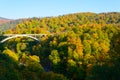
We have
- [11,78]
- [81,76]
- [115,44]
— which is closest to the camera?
[115,44]

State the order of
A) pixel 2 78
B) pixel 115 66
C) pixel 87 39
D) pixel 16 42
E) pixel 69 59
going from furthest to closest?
pixel 16 42 < pixel 87 39 < pixel 69 59 < pixel 2 78 < pixel 115 66

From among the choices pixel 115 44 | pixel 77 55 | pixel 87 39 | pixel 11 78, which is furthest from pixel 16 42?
pixel 115 44

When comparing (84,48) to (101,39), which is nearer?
(84,48)

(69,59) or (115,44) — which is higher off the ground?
(115,44)

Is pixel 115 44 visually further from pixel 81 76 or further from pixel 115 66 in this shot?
pixel 81 76

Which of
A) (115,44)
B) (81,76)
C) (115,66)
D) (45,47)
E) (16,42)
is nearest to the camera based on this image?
(115,66)

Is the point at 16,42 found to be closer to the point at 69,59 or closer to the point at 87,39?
the point at 87,39

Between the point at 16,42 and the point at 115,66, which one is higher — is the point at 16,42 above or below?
below

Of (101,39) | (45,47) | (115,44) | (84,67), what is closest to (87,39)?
(101,39)

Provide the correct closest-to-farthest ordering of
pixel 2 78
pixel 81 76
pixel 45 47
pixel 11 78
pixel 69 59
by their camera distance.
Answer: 1. pixel 2 78
2. pixel 11 78
3. pixel 81 76
4. pixel 69 59
5. pixel 45 47
